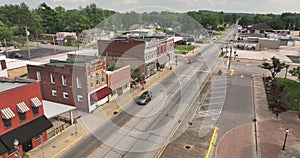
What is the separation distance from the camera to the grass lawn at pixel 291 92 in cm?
3594

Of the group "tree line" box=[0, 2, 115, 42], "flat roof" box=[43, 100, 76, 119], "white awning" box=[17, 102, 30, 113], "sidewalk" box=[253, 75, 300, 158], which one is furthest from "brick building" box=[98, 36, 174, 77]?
"tree line" box=[0, 2, 115, 42]

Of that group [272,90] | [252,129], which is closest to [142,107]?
[252,129]

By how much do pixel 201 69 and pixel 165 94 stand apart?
22.9 m

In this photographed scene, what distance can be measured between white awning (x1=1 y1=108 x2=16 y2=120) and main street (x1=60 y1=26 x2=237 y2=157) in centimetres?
628

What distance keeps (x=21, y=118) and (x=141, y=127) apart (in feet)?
43.9

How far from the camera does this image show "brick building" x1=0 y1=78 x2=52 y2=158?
19875mm

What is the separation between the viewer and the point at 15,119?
21.1 meters

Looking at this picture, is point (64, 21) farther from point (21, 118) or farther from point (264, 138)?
point (264, 138)

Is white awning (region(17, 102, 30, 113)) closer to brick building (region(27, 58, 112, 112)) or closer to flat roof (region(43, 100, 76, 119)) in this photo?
flat roof (region(43, 100, 76, 119))

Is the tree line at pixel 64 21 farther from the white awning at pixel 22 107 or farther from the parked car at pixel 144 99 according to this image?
the white awning at pixel 22 107

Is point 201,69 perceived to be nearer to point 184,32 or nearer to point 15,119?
point 15,119

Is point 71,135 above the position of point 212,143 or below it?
above

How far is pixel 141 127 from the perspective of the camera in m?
28.2

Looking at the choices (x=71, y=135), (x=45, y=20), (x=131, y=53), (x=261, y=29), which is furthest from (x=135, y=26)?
(x=71, y=135)
